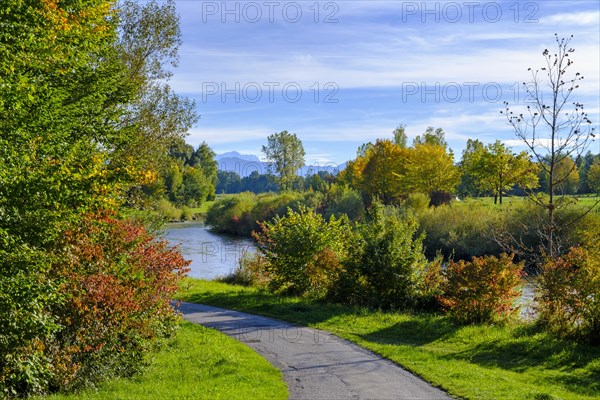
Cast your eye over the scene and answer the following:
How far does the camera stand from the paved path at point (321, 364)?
36.9ft

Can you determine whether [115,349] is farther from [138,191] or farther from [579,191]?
[579,191]

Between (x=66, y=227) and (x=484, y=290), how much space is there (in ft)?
42.1

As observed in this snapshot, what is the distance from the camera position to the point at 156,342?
14195mm

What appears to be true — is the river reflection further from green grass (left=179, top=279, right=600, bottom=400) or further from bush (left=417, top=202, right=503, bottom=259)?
bush (left=417, top=202, right=503, bottom=259)

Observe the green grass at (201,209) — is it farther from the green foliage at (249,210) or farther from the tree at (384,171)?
the tree at (384,171)

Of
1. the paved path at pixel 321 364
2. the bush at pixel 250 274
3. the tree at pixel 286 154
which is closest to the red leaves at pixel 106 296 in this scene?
the paved path at pixel 321 364

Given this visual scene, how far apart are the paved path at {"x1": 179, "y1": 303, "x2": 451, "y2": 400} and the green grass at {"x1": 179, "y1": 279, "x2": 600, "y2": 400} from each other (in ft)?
1.77

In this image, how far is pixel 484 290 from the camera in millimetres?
18188

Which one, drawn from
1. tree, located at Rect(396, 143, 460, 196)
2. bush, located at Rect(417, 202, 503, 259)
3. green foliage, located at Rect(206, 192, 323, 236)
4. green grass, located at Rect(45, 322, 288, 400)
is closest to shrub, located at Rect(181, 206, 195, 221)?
green foliage, located at Rect(206, 192, 323, 236)

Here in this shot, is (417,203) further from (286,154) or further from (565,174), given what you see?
(286,154)

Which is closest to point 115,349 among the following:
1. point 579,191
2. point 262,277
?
point 262,277

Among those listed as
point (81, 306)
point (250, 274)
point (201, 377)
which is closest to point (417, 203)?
point (250, 274)

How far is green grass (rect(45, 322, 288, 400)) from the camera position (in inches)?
417

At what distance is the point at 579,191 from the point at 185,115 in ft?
254
